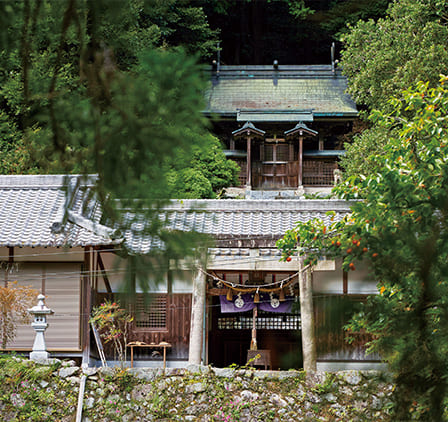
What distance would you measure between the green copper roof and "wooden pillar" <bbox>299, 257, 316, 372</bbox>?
537 inches

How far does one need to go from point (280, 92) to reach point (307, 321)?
1659cm

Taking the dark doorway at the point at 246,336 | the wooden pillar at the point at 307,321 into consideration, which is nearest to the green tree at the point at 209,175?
the dark doorway at the point at 246,336

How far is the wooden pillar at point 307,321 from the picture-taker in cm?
992

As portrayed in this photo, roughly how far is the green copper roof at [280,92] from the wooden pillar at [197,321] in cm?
1360

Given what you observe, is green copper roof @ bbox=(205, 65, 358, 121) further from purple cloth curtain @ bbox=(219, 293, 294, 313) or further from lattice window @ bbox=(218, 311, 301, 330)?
purple cloth curtain @ bbox=(219, 293, 294, 313)

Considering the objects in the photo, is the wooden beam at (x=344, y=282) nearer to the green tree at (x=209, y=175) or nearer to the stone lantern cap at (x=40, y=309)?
the stone lantern cap at (x=40, y=309)

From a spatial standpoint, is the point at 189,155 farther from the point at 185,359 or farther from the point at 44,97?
the point at 185,359

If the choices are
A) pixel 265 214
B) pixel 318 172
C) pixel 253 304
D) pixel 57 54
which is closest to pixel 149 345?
pixel 253 304

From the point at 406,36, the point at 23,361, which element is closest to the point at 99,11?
the point at 23,361

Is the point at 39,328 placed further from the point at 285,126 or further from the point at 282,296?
the point at 285,126

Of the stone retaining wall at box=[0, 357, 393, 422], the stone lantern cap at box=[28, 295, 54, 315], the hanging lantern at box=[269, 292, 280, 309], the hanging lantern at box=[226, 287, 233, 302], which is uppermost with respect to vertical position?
the hanging lantern at box=[226, 287, 233, 302]

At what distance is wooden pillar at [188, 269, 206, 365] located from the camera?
10.3m

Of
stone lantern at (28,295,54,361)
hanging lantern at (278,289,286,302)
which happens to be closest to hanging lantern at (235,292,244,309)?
hanging lantern at (278,289,286,302)

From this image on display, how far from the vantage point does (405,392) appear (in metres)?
2.73
